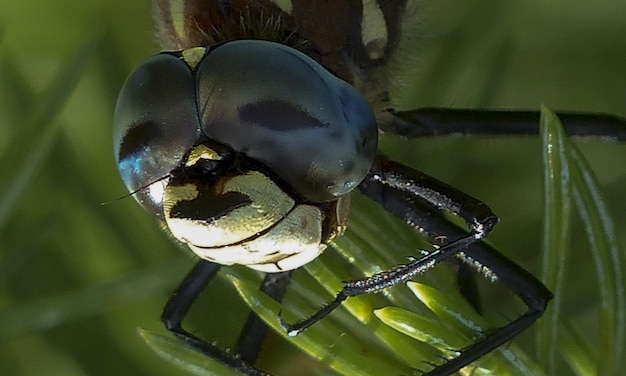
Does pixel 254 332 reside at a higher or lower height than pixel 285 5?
lower

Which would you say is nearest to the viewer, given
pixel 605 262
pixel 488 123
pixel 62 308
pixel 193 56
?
pixel 605 262

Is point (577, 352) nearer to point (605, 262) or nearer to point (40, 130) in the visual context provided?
point (605, 262)

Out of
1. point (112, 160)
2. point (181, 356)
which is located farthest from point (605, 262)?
point (112, 160)

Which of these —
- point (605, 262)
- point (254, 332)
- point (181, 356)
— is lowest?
point (254, 332)

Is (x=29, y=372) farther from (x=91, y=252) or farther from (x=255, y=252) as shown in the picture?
(x=255, y=252)

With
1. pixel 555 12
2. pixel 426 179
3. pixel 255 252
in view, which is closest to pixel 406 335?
pixel 255 252

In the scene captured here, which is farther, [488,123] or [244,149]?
[488,123]

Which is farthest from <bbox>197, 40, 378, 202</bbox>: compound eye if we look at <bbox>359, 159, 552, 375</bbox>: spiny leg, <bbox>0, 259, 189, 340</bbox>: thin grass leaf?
<bbox>0, 259, 189, 340</bbox>: thin grass leaf

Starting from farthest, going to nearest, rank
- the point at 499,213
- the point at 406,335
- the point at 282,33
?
the point at 499,213 → the point at 282,33 → the point at 406,335
